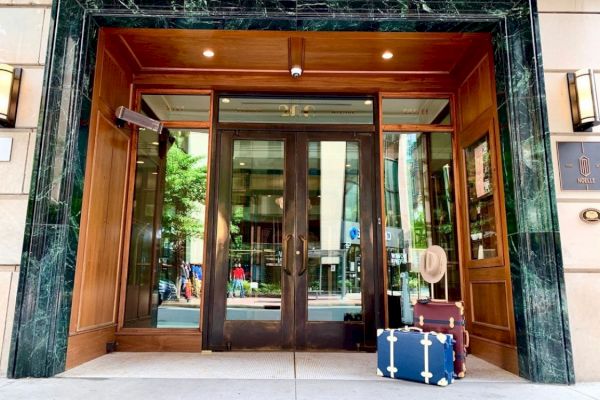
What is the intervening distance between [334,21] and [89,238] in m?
2.64

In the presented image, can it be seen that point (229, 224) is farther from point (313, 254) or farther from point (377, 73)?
point (377, 73)

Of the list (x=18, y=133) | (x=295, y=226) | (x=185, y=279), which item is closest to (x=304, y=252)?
(x=295, y=226)

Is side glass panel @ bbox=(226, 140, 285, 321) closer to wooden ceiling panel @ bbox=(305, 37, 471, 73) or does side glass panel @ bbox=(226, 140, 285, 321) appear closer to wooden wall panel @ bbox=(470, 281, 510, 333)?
wooden ceiling panel @ bbox=(305, 37, 471, 73)

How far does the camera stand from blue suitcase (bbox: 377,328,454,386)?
2787mm

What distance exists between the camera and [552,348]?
2850mm

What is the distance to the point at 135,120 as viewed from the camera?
3.97 m

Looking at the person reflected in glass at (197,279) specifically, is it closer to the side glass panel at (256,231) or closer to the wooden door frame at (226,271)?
the wooden door frame at (226,271)

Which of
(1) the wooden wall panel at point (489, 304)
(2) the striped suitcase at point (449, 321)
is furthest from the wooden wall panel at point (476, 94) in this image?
(2) the striped suitcase at point (449, 321)

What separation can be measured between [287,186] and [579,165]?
250 centimetres

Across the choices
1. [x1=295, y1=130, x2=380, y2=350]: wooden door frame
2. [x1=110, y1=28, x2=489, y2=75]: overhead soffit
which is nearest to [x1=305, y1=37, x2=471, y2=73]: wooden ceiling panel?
[x1=110, y1=28, x2=489, y2=75]: overhead soffit

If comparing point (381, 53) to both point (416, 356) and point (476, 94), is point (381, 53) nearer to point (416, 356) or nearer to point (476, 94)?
point (476, 94)

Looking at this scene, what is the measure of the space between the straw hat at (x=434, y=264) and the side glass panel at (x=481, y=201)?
55 cm

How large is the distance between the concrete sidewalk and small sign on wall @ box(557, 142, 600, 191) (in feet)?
4.62

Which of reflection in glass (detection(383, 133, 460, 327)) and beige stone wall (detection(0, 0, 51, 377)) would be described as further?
reflection in glass (detection(383, 133, 460, 327))
